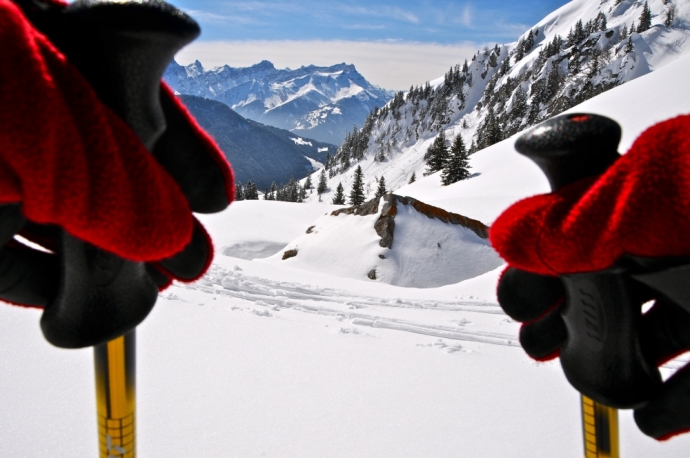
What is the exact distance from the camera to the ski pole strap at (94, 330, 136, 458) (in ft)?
3.18

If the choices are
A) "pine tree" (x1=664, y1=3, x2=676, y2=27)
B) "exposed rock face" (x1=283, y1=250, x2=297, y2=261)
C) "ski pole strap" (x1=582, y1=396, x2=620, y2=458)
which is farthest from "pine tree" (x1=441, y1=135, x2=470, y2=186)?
"pine tree" (x1=664, y1=3, x2=676, y2=27)

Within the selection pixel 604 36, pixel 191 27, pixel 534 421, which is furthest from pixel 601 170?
pixel 604 36

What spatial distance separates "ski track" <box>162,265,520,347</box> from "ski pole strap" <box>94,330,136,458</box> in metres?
2.57

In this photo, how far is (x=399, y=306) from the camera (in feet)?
16.1

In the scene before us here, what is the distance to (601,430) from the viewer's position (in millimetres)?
1035

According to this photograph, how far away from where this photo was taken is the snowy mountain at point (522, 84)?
5847 cm

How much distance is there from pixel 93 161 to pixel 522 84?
80097 mm

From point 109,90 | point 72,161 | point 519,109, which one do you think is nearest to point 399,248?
point 109,90

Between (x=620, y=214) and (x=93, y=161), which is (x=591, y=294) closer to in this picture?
(x=620, y=214)

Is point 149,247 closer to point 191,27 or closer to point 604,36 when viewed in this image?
point 191,27

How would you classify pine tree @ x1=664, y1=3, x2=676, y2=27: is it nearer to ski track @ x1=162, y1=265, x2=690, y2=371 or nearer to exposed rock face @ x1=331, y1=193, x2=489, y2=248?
exposed rock face @ x1=331, y1=193, x2=489, y2=248

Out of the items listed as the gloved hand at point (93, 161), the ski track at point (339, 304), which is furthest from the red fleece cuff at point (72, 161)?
the ski track at point (339, 304)

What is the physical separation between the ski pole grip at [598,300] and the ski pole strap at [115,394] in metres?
1.04

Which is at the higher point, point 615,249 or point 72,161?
point 72,161
